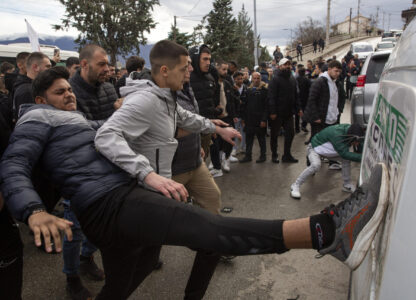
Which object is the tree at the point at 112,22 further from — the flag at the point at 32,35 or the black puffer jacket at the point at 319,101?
the black puffer jacket at the point at 319,101

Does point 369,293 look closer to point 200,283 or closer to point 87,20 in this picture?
point 200,283

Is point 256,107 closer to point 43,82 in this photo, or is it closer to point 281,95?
point 281,95

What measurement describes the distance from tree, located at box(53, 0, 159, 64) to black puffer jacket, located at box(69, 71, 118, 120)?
23.4 metres

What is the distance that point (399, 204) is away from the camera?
3.06 ft

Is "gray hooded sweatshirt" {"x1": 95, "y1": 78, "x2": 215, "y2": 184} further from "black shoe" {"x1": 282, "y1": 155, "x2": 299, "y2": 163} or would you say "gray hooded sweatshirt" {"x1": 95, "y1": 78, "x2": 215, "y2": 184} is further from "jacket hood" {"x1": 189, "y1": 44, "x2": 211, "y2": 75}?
"black shoe" {"x1": 282, "y1": 155, "x2": 299, "y2": 163}

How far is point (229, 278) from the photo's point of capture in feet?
8.86

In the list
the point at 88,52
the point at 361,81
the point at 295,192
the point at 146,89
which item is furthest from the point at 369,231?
the point at 361,81

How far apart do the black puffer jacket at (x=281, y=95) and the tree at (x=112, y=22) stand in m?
21.6

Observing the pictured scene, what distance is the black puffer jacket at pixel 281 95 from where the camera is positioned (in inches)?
234

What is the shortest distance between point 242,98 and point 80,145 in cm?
525

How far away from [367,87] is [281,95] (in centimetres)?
159

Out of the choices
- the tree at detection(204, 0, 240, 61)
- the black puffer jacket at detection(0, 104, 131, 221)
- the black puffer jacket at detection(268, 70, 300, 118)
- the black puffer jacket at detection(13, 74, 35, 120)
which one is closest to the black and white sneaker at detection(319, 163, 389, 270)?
the black puffer jacket at detection(0, 104, 131, 221)

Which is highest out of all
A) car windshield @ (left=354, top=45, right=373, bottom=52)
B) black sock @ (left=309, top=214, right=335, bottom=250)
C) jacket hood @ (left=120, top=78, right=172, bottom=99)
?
car windshield @ (left=354, top=45, right=373, bottom=52)

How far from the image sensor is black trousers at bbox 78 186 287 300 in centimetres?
154
